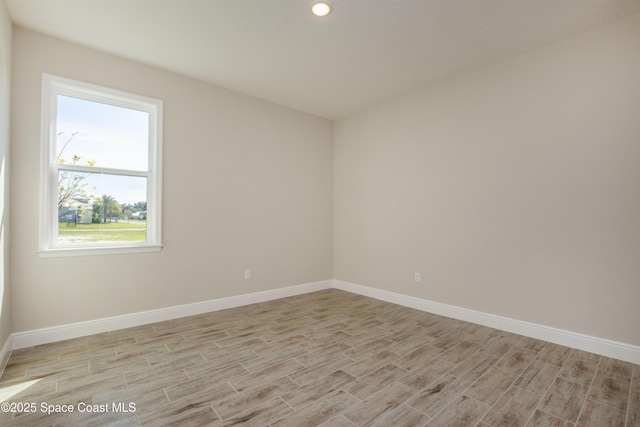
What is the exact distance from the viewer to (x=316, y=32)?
9.05 ft

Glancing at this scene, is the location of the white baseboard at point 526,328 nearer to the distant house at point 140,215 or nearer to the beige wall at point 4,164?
the distant house at point 140,215

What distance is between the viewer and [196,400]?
1971 millimetres

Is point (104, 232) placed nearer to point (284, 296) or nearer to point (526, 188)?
point (284, 296)

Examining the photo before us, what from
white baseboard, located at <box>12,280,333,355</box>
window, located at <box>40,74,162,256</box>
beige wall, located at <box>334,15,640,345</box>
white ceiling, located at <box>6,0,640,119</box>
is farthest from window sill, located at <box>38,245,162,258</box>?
beige wall, located at <box>334,15,640,345</box>

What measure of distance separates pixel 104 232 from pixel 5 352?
1.19 meters

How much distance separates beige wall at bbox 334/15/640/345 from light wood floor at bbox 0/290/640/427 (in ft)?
1.64

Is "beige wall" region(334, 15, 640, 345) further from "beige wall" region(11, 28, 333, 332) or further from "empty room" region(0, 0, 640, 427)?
"beige wall" region(11, 28, 333, 332)

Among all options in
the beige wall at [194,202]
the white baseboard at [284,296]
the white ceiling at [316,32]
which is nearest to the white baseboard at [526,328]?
the white baseboard at [284,296]

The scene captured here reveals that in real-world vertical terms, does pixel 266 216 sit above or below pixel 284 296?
above

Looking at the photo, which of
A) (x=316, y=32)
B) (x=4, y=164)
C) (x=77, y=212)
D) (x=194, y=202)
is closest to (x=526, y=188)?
(x=316, y=32)

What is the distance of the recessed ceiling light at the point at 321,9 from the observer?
2.40 m

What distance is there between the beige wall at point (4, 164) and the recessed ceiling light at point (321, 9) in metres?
2.29

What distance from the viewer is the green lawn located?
2996 mm

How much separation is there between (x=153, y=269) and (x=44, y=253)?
36.5 inches
